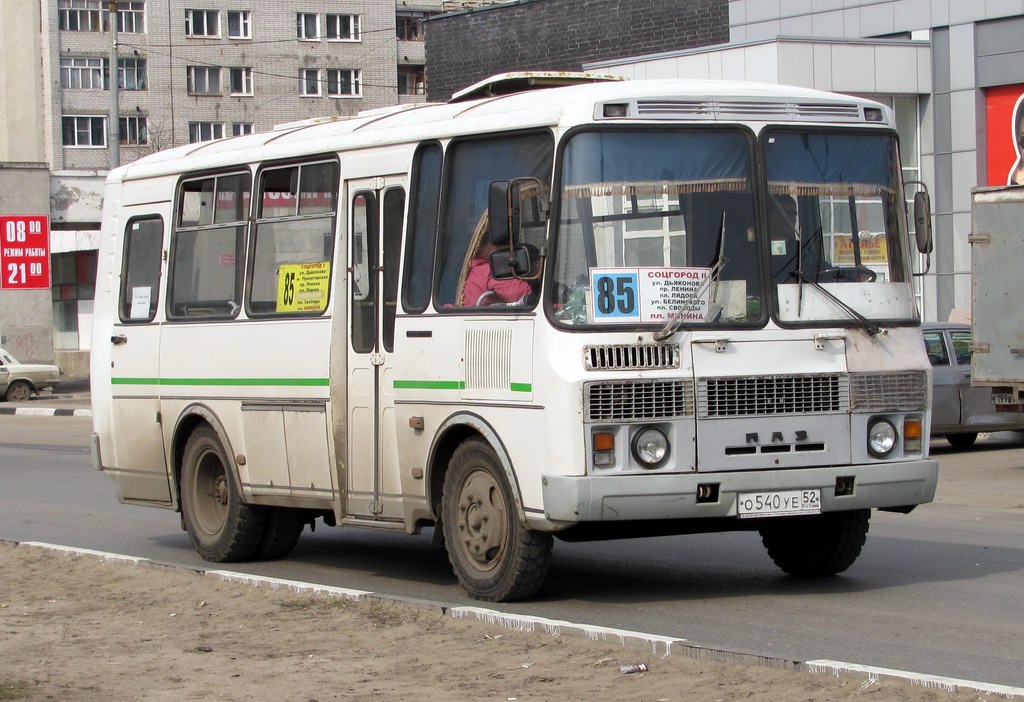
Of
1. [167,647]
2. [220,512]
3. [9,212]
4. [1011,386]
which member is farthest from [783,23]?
[167,647]

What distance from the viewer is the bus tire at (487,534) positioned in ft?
30.3

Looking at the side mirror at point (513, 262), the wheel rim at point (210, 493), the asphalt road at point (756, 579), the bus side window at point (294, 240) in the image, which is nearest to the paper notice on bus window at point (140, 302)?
the wheel rim at point (210, 493)

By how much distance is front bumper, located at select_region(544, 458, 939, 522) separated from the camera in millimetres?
8758

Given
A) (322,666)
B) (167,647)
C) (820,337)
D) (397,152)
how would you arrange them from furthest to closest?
(397,152) → (820,337) → (167,647) → (322,666)

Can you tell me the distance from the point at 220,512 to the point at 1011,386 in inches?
402

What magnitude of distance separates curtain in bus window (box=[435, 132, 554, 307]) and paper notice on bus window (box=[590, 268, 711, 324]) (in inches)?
31.2

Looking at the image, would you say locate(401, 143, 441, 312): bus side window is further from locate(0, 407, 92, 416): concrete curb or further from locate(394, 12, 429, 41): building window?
locate(394, 12, 429, 41): building window

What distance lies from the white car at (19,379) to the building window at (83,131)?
4319cm

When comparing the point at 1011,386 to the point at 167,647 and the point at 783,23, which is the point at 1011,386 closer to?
the point at 167,647

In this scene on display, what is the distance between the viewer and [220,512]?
40.1 feet

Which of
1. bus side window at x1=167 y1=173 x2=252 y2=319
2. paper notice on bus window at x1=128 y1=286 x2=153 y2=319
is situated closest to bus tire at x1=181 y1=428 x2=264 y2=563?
bus side window at x1=167 y1=173 x2=252 y2=319

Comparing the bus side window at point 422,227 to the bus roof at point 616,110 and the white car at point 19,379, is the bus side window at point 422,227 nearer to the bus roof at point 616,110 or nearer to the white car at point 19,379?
the bus roof at point 616,110

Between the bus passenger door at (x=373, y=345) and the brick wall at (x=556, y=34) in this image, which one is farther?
the brick wall at (x=556, y=34)

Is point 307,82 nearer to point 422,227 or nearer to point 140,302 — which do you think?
point 140,302
